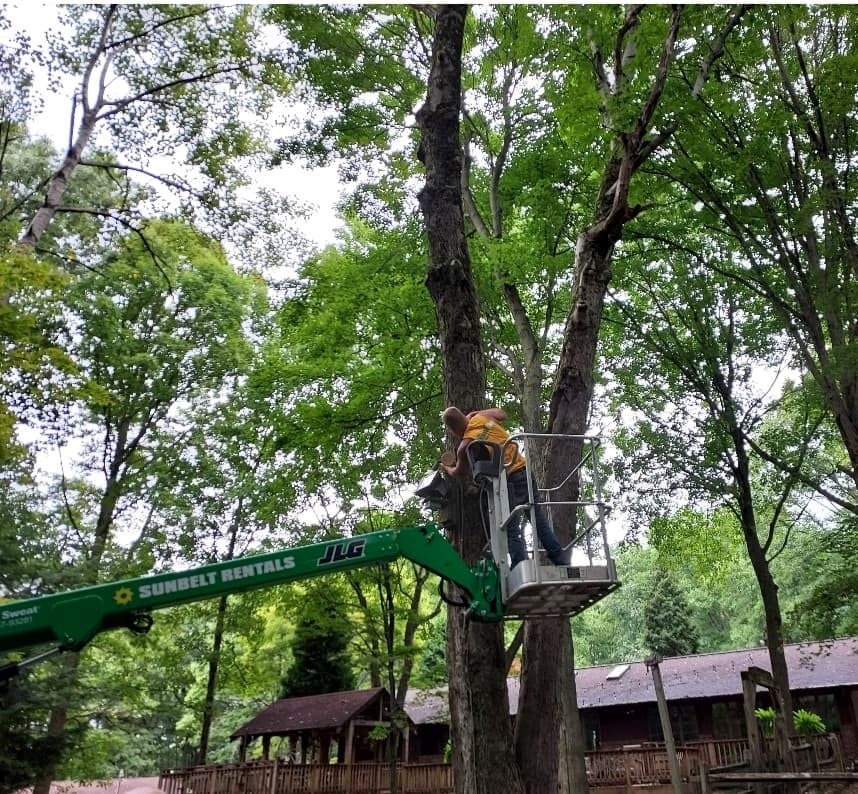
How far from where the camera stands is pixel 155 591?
4.17m

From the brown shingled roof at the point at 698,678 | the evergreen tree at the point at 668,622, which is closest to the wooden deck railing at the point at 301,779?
the brown shingled roof at the point at 698,678

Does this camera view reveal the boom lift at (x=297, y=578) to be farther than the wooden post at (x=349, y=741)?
No

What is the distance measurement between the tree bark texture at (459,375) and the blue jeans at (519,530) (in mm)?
643

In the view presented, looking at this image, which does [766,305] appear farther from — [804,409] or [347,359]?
[347,359]

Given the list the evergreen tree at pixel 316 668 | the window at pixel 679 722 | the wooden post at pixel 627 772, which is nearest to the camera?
the wooden post at pixel 627 772

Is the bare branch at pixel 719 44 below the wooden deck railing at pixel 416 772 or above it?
above

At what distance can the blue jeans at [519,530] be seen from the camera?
4.71m

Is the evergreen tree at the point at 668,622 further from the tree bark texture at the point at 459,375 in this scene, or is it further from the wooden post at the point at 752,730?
the tree bark texture at the point at 459,375

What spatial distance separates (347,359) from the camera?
1427 cm

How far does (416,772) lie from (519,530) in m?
17.2

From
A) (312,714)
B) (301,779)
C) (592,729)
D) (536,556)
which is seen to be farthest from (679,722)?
(536,556)

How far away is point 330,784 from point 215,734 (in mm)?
22879

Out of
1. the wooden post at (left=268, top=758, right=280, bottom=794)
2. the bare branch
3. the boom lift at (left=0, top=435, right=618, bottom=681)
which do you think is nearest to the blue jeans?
the boom lift at (left=0, top=435, right=618, bottom=681)

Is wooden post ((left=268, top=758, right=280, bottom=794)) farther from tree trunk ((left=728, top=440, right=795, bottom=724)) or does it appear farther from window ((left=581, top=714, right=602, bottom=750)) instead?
tree trunk ((left=728, top=440, right=795, bottom=724))
